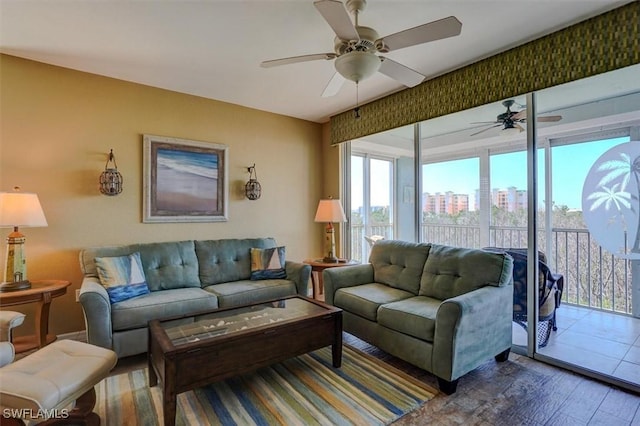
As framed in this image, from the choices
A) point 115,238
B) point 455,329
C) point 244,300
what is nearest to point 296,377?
point 244,300

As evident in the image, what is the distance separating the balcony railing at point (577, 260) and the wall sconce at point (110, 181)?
3.40 meters

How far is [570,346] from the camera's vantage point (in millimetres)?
2812

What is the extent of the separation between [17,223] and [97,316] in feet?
3.25

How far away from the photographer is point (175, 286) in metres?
3.25

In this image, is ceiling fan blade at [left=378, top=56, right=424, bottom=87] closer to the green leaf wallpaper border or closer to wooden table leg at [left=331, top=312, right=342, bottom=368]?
the green leaf wallpaper border

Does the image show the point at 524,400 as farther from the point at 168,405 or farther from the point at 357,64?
the point at 357,64

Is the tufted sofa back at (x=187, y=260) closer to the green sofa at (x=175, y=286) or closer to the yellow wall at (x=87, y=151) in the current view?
the green sofa at (x=175, y=286)

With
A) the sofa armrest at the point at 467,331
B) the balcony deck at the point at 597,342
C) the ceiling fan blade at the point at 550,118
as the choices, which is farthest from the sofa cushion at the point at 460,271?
the ceiling fan blade at the point at 550,118

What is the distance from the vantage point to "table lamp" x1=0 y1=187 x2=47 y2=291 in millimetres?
2506

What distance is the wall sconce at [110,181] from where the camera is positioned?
3.21 m

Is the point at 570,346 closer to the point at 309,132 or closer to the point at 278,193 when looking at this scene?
the point at 278,193

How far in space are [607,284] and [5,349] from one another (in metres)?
4.48

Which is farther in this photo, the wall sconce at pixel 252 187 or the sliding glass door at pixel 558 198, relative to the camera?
the wall sconce at pixel 252 187

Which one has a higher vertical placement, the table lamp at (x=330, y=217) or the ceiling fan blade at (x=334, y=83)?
the ceiling fan blade at (x=334, y=83)
